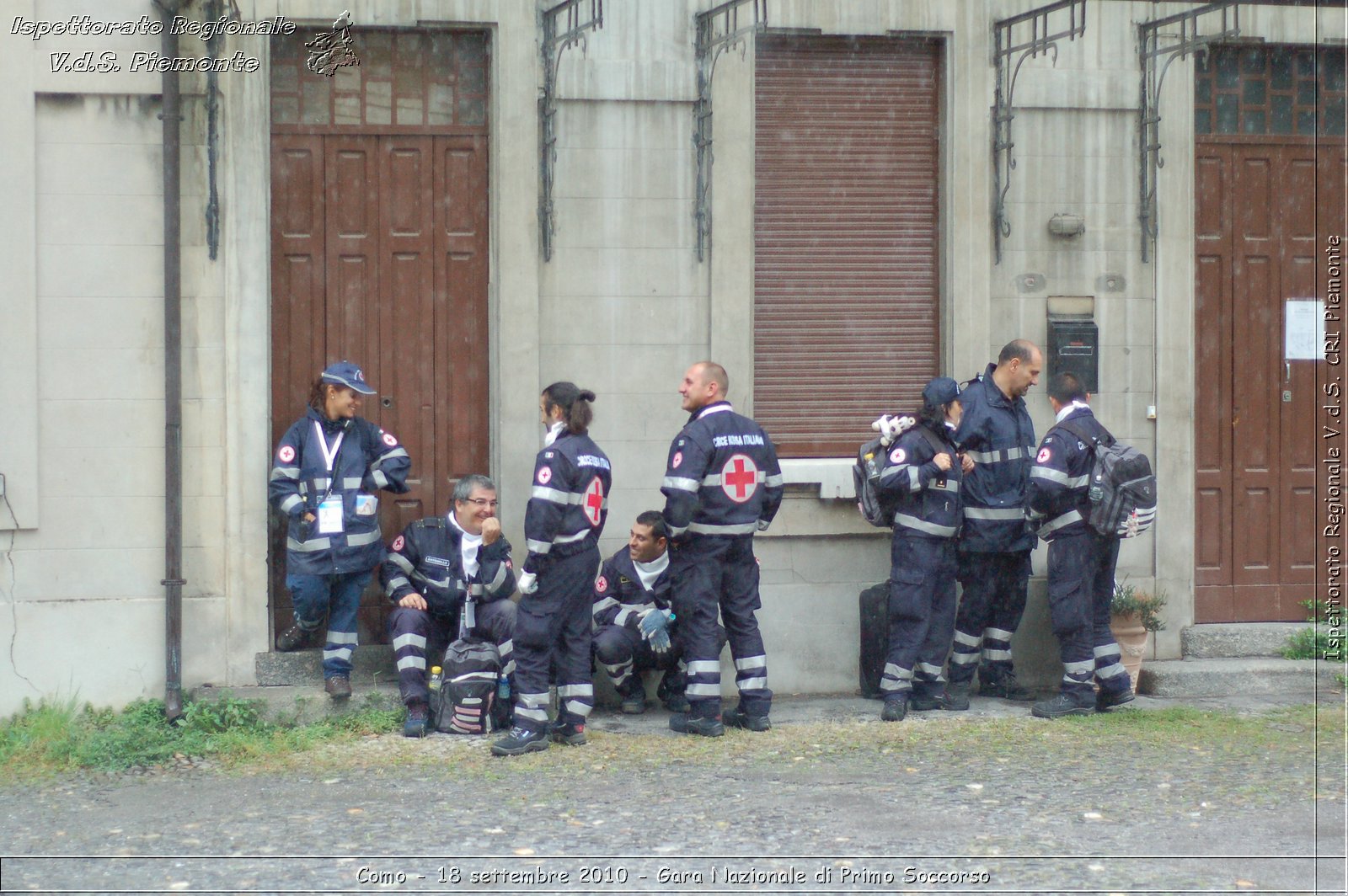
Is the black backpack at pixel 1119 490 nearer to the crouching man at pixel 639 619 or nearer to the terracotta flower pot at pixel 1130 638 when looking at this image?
the terracotta flower pot at pixel 1130 638

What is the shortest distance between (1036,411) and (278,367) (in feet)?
15.6

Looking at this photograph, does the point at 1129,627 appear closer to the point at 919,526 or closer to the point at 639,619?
the point at 919,526

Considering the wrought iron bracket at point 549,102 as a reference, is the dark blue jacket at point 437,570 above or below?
below

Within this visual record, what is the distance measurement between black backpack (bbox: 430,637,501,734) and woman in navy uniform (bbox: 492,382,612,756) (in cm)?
29

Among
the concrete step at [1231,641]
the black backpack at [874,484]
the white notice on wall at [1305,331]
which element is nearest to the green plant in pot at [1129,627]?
the concrete step at [1231,641]

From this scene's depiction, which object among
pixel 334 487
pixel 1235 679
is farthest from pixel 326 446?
pixel 1235 679

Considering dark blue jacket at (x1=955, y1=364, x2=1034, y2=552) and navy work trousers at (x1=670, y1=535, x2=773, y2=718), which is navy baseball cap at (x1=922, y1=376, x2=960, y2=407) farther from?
navy work trousers at (x1=670, y1=535, x2=773, y2=718)

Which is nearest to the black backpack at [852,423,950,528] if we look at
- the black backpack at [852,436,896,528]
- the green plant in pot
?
the black backpack at [852,436,896,528]

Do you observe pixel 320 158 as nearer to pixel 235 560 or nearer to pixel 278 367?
pixel 278 367

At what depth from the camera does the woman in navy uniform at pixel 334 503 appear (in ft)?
27.0

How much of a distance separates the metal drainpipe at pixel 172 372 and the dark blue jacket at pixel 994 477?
178 inches

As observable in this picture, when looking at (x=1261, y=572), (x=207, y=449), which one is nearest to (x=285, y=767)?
(x=207, y=449)

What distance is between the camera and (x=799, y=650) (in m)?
9.11

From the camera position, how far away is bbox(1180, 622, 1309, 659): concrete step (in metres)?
9.52
